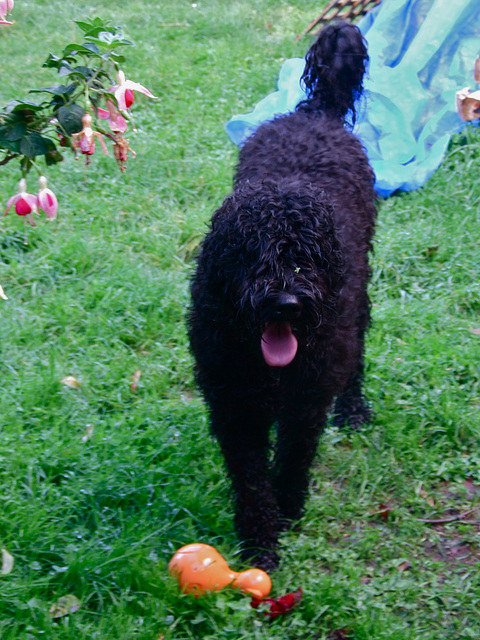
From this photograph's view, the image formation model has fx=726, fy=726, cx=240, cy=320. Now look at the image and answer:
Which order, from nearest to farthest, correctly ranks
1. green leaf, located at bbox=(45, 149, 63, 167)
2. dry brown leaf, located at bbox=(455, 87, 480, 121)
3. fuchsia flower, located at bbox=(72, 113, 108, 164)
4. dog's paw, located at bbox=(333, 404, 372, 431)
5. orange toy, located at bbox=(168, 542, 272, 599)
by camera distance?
fuchsia flower, located at bbox=(72, 113, 108, 164), green leaf, located at bbox=(45, 149, 63, 167), dry brown leaf, located at bbox=(455, 87, 480, 121), orange toy, located at bbox=(168, 542, 272, 599), dog's paw, located at bbox=(333, 404, 372, 431)

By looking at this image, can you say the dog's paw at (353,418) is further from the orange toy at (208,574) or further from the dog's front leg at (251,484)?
the orange toy at (208,574)

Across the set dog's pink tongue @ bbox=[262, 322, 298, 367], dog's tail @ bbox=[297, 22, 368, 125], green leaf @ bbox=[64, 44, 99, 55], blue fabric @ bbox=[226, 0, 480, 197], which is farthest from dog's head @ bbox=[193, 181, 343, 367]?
blue fabric @ bbox=[226, 0, 480, 197]

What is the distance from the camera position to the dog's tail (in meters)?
3.85

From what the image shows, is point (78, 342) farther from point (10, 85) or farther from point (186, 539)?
point (10, 85)

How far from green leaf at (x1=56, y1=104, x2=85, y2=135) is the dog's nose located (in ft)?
3.00

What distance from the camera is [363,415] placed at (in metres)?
3.85

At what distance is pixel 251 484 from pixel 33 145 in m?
1.72

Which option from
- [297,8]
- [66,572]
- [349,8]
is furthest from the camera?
[297,8]

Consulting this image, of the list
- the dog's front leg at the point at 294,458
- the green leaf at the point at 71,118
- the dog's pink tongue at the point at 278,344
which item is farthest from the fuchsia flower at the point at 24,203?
the dog's front leg at the point at 294,458

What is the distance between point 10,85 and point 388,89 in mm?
3759

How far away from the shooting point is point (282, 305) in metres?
2.45

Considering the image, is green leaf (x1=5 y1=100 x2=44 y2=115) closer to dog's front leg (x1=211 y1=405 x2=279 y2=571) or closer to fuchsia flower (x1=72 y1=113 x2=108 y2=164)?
fuchsia flower (x1=72 y1=113 x2=108 y2=164)

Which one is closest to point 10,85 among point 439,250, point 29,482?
point 439,250

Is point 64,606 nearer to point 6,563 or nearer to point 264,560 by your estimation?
point 6,563
